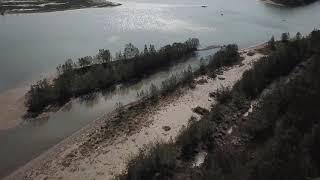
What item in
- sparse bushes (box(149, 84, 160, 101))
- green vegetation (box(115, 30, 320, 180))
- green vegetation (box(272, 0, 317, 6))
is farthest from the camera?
green vegetation (box(272, 0, 317, 6))

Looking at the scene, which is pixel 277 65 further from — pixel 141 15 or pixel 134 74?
pixel 141 15

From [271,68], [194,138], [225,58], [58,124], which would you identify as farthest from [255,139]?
[225,58]

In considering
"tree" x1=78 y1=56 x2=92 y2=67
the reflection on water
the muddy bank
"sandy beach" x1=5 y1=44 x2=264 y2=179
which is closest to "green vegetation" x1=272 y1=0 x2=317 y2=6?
the muddy bank

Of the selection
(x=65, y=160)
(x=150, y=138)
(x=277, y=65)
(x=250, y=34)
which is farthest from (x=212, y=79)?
(x=250, y=34)

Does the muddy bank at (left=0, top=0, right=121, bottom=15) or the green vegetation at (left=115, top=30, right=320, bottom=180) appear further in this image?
the muddy bank at (left=0, top=0, right=121, bottom=15)

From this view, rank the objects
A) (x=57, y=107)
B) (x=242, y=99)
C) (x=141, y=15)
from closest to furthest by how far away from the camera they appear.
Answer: (x=242, y=99) → (x=57, y=107) → (x=141, y=15)

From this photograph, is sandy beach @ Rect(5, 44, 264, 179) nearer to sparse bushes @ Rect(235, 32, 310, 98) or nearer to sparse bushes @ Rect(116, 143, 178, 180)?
sparse bushes @ Rect(116, 143, 178, 180)

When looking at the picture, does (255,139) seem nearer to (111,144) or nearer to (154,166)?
(154,166)
